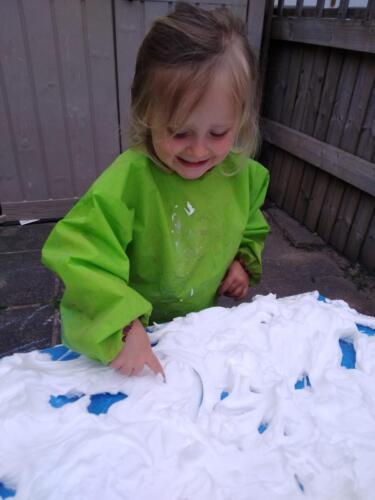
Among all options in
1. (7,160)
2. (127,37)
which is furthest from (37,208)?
(127,37)

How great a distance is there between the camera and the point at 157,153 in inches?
41.4

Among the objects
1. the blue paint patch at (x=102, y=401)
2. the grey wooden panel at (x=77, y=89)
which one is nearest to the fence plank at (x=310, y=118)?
the grey wooden panel at (x=77, y=89)

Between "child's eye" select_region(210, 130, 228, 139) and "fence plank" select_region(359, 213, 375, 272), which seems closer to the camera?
"child's eye" select_region(210, 130, 228, 139)

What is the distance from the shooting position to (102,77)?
9.55ft

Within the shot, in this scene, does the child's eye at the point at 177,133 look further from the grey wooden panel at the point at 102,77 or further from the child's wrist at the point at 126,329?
the grey wooden panel at the point at 102,77

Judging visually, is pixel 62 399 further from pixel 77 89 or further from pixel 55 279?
pixel 77 89

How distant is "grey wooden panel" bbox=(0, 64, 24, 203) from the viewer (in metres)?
2.82

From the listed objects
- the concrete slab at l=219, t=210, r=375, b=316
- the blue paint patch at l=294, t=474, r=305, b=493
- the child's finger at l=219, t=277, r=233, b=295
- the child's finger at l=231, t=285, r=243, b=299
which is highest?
the blue paint patch at l=294, t=474, r=305, b=493

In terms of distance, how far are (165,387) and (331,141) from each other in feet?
8.56

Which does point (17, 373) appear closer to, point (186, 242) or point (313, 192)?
point (186, 242)

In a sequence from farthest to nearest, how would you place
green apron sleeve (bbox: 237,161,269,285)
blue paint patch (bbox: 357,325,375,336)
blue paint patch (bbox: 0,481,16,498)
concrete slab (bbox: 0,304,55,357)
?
concrete slab (bbox: 0,304,55,357) → green apron sleeve (bbox: 237,161,269,285) → blue paint patch (bbox: 357,325,375,336) → blue paint patch (bbox: 0,481,16,498)

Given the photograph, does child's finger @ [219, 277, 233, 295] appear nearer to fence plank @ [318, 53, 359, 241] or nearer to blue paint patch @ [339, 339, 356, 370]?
blue paint patch @ [339, 339, 356, 370]

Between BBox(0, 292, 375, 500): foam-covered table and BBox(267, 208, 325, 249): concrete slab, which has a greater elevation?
BBox(0, 292, 375, 500): foam-covered table

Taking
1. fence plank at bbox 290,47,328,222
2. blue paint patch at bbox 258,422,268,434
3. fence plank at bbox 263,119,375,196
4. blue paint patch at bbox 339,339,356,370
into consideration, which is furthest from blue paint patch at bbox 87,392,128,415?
fence plank at bbox 290,47,328,222
